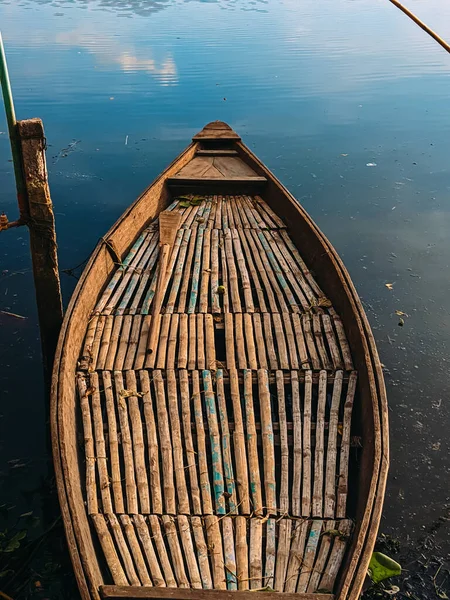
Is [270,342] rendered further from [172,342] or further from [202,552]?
[202,552]

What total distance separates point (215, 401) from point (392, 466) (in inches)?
78.9

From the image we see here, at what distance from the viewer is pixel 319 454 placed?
424 cm

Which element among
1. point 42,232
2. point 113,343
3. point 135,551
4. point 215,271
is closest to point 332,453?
point 135,551

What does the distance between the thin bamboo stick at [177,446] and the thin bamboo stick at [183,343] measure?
0.14 m

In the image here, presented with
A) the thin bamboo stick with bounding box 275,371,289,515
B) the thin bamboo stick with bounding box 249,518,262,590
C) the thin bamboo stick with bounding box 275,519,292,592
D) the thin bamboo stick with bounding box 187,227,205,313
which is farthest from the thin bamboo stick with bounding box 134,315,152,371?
the thin bamboo stick with bounding box 275,519,292,592

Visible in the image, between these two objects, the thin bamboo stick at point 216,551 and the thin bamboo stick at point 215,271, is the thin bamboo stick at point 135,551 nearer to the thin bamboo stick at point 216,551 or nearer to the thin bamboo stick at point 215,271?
the thin bamboo stick at point 216,551

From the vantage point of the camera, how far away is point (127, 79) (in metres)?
Answer: 18.4

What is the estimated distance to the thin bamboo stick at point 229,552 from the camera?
3.47 metres

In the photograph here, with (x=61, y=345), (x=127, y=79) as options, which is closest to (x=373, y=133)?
(x=127, y=79)

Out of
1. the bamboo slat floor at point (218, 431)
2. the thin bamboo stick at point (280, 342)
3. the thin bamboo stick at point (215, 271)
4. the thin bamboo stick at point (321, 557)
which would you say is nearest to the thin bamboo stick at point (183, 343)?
the bamboo slat floor at point (218, 431)

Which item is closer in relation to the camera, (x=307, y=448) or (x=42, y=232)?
(x=307, y=448)

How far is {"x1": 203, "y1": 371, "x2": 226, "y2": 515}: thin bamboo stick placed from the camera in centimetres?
395

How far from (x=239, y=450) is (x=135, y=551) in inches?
43.5

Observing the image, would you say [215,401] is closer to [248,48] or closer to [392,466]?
[392,466]
